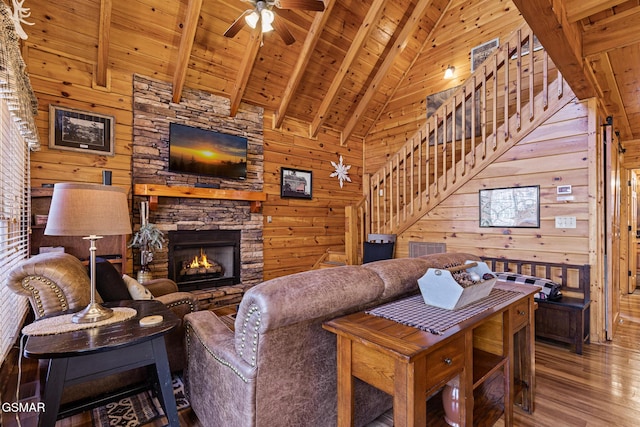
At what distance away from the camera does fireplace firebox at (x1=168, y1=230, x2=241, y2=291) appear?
442 centimetres

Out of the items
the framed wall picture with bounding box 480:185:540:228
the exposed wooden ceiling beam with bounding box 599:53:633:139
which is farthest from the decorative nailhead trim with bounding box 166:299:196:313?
the exposed wooden ceiling beam with bounding box 599:53:633:139

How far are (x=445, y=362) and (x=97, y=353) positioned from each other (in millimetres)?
1628

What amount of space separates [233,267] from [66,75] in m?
3.21

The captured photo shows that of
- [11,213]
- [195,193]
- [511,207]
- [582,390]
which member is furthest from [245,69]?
[582,390]

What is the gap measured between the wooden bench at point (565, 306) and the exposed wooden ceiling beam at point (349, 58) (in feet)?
12.4

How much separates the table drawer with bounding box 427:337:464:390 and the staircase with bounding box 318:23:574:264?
3.05 metres

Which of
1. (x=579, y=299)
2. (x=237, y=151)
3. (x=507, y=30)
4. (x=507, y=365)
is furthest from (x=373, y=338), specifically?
(x=507, y=30)

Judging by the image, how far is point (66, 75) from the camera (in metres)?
3.62

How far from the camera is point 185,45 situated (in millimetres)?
3842

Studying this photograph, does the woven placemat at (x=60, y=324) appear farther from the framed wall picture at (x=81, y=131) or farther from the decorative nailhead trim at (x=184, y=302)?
the framed wall picture at (x=81, y=131)

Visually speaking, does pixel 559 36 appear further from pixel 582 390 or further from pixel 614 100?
pixel 582 390

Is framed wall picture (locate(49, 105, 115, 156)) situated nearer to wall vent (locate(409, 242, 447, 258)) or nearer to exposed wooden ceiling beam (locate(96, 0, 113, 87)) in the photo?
exposed wooden ceiling beam (locate(96, 0, 113, 87))

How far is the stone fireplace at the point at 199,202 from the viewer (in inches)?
163

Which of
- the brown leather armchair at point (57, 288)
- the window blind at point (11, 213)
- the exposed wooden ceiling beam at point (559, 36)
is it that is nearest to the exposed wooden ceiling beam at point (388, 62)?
the exposed wooden ceiling beam at point (559, 36)
